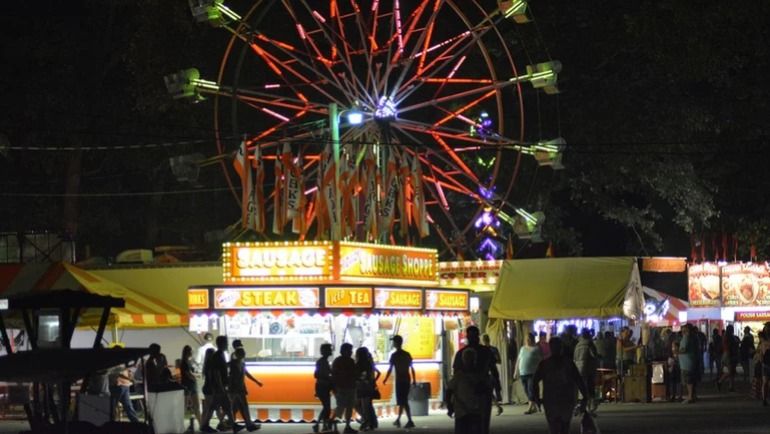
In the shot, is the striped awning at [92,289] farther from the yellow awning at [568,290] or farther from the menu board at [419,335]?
the yellow awning at [568,290]

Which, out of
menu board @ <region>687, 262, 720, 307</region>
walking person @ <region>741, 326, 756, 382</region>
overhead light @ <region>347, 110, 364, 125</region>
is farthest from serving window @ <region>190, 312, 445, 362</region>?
menu board @ <region>687, 262, 720, 307</region>

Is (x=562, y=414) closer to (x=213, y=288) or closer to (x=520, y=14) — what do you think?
(x=213, y=288)

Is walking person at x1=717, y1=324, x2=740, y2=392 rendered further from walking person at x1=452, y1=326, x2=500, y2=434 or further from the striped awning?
walking person at x1=452, y1=326, x2=500, y2=434

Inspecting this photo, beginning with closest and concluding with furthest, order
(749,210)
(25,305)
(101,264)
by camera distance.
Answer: (25,305) < (101,264) < (749,210)

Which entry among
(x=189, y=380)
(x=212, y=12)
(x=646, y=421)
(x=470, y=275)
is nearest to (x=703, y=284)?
(x=470, y=275)

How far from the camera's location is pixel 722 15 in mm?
32812

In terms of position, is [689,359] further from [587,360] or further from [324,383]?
[324,383]

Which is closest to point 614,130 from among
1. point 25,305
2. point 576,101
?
point 576,101

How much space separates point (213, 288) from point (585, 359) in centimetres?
735

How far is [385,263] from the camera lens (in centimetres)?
3072

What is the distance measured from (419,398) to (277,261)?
3.87 meters

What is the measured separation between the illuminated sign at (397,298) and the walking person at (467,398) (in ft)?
36.3

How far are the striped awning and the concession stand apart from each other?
203 cm

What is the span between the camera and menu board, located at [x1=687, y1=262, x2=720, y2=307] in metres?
49.9
